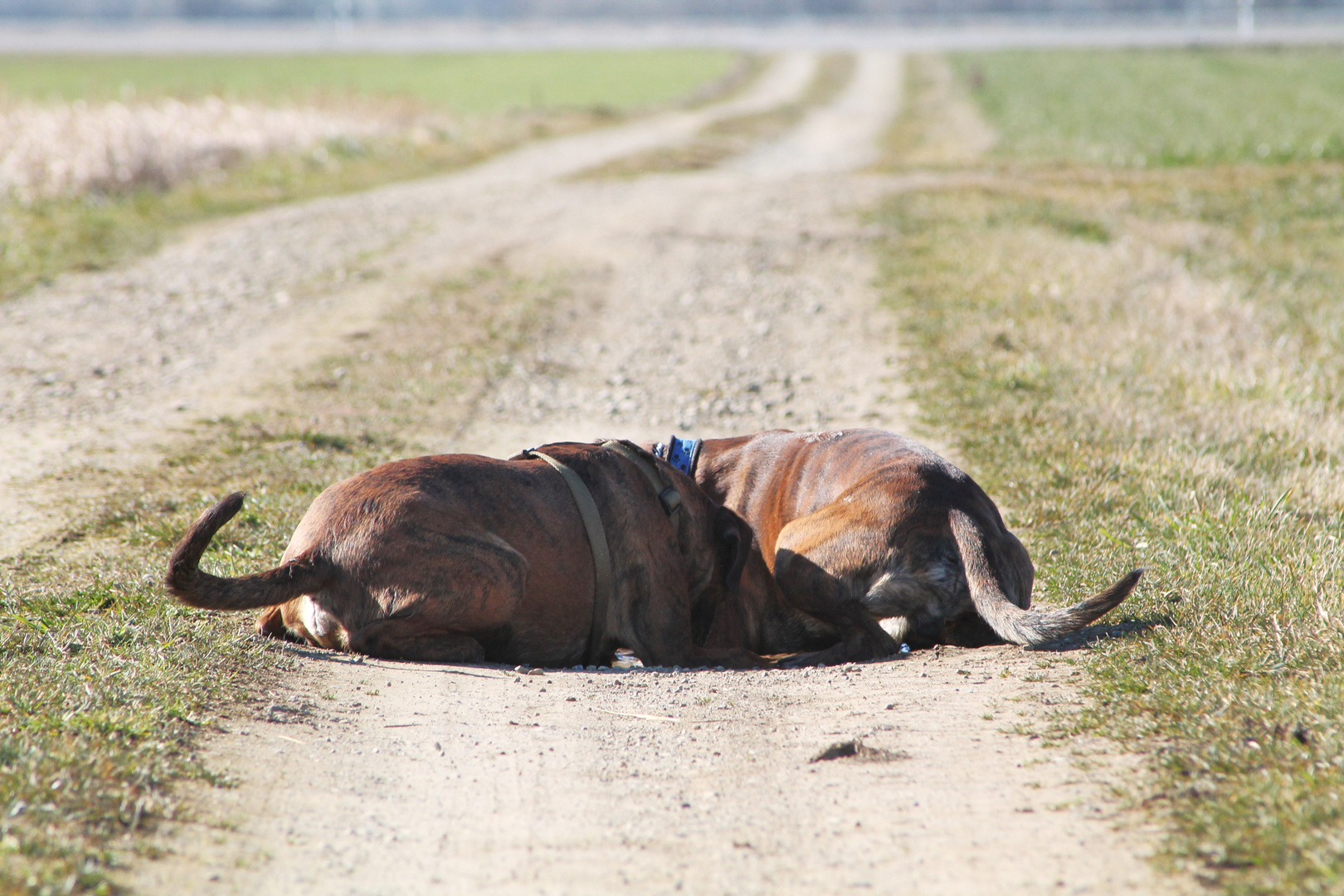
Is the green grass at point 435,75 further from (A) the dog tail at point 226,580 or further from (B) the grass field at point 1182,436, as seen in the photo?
(A) the dog tail at point 226,580

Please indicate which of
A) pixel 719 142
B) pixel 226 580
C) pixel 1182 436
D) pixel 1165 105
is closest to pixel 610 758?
pixel 226 580

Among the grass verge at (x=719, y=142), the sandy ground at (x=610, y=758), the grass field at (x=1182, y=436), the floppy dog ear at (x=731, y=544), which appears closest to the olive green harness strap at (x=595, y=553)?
the sandy ground at (x=610, y=758)

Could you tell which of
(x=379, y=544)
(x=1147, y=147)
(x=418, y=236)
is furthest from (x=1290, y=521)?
(x=1147, y=147)

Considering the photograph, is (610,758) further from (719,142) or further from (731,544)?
(719,142)

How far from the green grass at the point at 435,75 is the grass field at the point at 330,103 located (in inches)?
4.5

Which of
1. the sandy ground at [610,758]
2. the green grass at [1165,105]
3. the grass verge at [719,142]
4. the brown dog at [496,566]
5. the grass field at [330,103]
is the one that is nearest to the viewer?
the sandy ground at [610,758]

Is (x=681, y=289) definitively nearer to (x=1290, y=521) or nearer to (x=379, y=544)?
(x=1290, y=521)

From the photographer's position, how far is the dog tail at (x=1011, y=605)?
424cm

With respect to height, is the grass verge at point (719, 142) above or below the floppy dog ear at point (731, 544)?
above

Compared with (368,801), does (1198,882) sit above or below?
above

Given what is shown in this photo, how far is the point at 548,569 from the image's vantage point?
4695mm

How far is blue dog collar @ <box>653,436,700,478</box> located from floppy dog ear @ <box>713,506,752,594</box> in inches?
20.6

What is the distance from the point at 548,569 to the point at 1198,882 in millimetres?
2593

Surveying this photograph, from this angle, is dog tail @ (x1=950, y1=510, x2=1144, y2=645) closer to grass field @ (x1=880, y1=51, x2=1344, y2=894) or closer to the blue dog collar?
grass field @ (x1=880, y1=51, x2=1344, y2=894)
